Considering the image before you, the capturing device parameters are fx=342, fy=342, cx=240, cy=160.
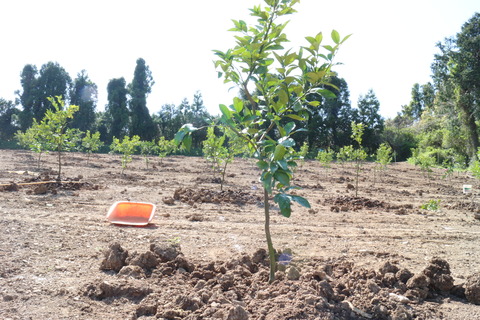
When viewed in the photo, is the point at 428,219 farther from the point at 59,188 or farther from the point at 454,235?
the point at 59,188

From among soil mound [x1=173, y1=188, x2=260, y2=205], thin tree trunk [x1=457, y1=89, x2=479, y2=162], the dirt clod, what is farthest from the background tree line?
the dirt clod

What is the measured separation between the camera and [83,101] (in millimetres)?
46062

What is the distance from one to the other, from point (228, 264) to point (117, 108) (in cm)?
4253

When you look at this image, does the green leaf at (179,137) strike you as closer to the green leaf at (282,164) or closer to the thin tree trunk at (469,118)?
the green leaf at (282,164)

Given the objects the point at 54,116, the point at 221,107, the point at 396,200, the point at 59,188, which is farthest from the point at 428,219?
the point at 54,116

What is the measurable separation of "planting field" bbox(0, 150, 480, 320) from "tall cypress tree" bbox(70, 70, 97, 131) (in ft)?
129

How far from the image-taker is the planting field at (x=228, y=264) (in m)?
2.73

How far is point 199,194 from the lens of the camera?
9.54 meters

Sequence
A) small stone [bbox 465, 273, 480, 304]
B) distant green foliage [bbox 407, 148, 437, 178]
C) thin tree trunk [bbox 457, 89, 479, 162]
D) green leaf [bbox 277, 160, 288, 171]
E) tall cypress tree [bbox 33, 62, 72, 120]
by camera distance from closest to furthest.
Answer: green leaf [bbox 277, 160, 288, 171], small stone [bbox 465, 273, 480, 304], distant green foliage [bbox 407, 148, 437, 178], thin tree trunk [bbox 457, 89, 479, 162], tall cypress tree [bbox 33, 62, 72, 120]

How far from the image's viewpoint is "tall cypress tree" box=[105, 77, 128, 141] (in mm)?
42438

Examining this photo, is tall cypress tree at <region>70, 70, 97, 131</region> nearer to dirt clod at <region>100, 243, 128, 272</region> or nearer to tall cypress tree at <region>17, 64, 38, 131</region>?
tall cypress tree at <region>17, 64, 38, 131</region>

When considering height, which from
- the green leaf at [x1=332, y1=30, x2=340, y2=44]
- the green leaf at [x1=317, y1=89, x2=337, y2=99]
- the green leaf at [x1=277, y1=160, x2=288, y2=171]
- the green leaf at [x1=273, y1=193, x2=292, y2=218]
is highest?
the green leaf at [x1=332, y1=30, x2=340, y2=44]

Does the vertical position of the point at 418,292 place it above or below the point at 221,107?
below

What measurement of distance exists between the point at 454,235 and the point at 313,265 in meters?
3.76
